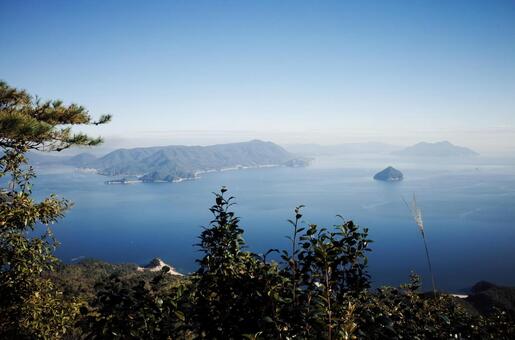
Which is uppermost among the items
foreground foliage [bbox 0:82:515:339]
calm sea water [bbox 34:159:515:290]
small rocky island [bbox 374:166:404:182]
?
foreground foliage [bbox 0:82:515:339]

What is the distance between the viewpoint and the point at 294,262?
269 cm

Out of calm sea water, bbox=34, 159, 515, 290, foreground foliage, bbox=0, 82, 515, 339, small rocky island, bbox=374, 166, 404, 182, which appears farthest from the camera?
small rocky island, bbox=374, 166, 404, 182

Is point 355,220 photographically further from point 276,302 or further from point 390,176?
point 390,176

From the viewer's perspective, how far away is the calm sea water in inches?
2564

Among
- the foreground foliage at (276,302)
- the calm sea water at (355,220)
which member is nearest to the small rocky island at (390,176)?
the calm sea water at (355,220)

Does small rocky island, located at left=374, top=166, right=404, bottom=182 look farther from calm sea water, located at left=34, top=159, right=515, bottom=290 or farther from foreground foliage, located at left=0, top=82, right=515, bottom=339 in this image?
foreground foliage, located at left=0, top=82, right=515, bottom=339

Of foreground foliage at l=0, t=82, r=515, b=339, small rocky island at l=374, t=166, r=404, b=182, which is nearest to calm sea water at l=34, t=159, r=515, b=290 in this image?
small rocky island at l=374, t=166, r=404, b=182

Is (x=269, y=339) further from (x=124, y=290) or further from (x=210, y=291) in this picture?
(x=124, y=290)

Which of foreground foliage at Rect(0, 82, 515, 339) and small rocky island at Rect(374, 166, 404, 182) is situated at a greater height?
foreground foliage at Rect(0, 82, 515, 339)

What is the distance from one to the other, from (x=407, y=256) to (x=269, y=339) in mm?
75464

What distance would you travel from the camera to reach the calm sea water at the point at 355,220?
65125 millimetres

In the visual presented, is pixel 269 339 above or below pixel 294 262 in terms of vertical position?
below

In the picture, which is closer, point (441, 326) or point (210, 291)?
point (441, 326)

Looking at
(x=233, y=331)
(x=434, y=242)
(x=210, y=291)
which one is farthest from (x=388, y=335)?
(x=434, y=242)
